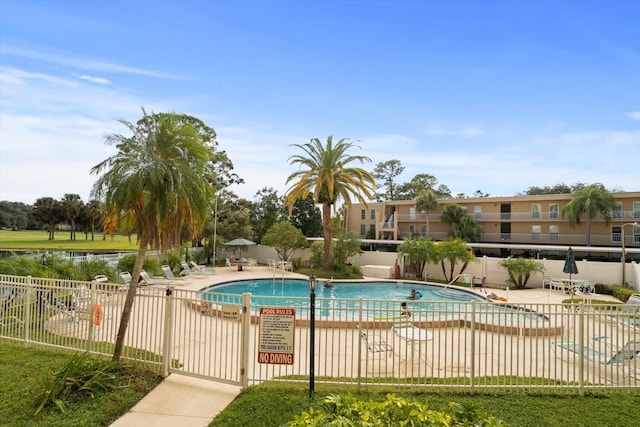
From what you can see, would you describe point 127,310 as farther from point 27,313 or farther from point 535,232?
point 535,232

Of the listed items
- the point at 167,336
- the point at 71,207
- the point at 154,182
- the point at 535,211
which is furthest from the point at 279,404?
the point at 71,207

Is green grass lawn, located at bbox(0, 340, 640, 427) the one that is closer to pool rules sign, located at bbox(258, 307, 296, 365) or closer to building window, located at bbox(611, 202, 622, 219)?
pool rules sign, located at bbox(258, 307, 296, 365)

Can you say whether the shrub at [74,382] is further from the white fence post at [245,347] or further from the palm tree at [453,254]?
the palm tree at [453,254]

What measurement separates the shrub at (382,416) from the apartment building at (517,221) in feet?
96.1

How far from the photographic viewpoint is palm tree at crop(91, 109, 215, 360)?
641cm

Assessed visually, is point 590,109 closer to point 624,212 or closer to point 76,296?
point 76,296

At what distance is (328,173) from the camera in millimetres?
23484

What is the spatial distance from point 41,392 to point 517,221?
3800 cm

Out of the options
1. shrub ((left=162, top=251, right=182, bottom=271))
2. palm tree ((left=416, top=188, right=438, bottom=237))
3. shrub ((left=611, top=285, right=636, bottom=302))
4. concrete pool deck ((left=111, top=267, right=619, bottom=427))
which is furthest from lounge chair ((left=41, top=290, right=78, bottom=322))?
palm tree ((left=416, top=188, right=438, bottom=237))

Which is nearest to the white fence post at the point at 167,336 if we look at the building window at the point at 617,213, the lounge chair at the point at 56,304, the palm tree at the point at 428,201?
the lounge chair at the point at 56,304

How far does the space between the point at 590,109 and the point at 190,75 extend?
15674 millimetres

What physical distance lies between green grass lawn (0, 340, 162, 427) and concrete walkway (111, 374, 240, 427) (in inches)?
7.5

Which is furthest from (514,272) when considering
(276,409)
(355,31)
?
(276,409)

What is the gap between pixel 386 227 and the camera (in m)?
41.2
